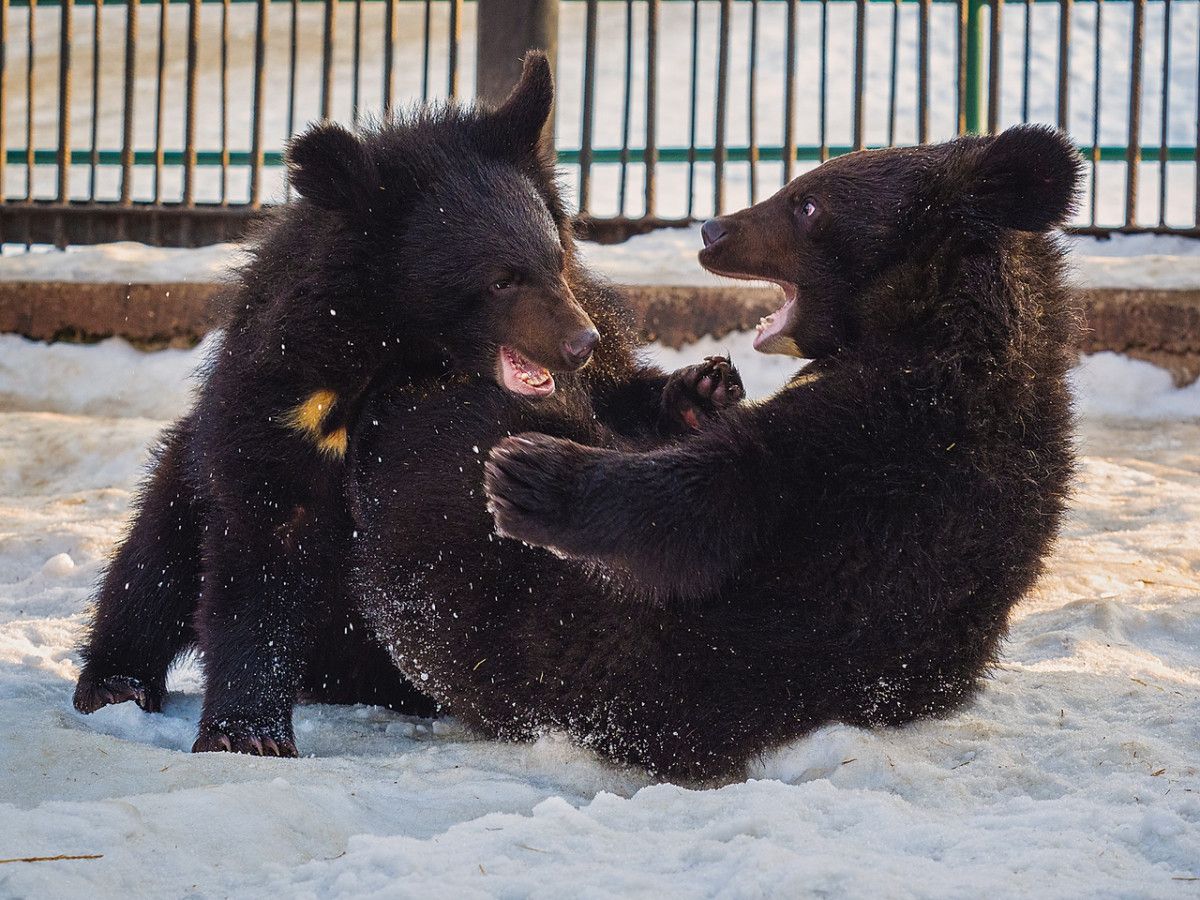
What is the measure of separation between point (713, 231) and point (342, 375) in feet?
4.14

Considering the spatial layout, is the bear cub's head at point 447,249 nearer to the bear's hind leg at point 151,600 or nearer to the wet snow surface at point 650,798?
the bear's hind leg at point 151,600

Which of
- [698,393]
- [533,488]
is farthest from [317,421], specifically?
[698,393]

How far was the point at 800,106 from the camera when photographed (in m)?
22.7

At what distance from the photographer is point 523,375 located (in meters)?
3.66

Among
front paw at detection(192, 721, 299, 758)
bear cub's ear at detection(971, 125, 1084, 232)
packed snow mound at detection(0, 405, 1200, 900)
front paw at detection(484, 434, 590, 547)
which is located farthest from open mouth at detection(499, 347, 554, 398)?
bear cub's ear at detection(971, 125, 1084, 232)

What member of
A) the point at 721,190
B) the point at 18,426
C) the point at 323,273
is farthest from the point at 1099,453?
the point at 18,426

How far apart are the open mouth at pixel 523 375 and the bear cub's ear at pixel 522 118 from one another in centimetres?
62

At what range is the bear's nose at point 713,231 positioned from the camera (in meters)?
4.18

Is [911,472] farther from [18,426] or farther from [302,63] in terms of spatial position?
[302,63]

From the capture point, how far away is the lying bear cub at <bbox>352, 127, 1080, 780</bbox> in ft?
9.95

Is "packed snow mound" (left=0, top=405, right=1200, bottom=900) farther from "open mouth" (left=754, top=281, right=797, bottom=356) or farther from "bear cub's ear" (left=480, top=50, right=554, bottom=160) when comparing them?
"bear cub's ear" (left=480, top=50, right=554, bottom=160)

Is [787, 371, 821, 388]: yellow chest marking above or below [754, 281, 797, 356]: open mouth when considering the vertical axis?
below

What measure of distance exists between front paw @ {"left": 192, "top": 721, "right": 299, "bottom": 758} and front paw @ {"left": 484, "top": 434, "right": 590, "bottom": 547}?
2.60 ft

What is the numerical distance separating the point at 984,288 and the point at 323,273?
5.33ft
